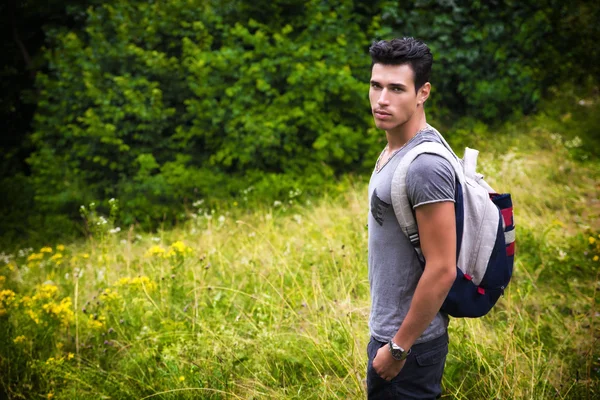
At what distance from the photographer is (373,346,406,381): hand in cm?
170

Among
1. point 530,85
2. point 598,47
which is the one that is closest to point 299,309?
point 530,85

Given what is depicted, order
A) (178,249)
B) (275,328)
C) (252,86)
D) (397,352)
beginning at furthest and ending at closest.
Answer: (252,86) < (178,249) < (275,328) < (397,352)

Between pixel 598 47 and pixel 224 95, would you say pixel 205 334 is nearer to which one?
pixel 224 95

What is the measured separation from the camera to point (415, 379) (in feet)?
5.81

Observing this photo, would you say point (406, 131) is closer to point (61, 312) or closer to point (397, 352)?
point (397, 352)

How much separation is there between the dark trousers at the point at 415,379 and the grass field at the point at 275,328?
2.84ft

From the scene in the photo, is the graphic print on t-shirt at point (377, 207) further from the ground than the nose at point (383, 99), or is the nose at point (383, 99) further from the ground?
the nose at point (383, 99)

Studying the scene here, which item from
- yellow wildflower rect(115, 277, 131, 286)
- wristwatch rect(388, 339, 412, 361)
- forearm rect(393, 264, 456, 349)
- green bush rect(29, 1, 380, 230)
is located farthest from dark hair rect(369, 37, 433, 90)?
green bush rect(29, 1, 380, 230)

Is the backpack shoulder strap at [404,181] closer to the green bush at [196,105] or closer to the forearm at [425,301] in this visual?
the forearm at [425,301]

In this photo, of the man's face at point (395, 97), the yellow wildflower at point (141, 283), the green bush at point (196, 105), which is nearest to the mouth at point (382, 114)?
the man's face at point (395, 97)

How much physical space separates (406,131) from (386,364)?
2.72ft

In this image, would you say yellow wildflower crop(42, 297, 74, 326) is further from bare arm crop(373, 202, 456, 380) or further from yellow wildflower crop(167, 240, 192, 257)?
bare arm crop(373, 202, 456, 380)

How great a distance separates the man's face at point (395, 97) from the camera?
174 cm

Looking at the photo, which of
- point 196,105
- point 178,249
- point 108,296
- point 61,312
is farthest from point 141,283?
point 196,105
